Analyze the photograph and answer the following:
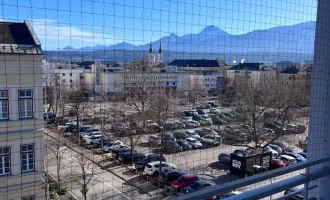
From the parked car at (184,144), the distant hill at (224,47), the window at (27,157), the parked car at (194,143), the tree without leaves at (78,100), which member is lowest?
the parked car at (184,144)

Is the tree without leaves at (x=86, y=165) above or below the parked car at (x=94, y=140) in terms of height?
below

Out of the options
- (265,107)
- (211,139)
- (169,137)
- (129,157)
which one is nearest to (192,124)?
(211,139)

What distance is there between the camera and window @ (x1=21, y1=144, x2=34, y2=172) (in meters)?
1.53

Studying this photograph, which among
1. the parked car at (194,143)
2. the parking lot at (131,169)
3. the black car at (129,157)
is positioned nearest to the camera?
the parked car at (194,143)

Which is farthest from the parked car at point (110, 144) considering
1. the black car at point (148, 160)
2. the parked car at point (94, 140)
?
the parked car at point (94, 140)

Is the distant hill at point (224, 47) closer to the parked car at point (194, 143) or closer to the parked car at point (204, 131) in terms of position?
the parked car at point (194, 143)

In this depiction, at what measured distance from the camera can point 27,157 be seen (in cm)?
160

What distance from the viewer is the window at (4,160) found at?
145 cm

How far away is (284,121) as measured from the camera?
5.87 metres

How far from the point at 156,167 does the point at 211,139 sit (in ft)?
5.06

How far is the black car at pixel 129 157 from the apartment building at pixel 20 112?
414 centimetres

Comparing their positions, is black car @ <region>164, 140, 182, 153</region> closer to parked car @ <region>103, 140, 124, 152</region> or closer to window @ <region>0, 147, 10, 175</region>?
parked car @ <region>103, 140, 124, 152</region>

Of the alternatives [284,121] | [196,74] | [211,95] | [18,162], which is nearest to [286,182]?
[196,74]

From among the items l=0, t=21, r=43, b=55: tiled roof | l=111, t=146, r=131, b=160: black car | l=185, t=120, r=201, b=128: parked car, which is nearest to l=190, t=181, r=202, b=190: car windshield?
l=185, t=120, r=201, b=128: parked car
